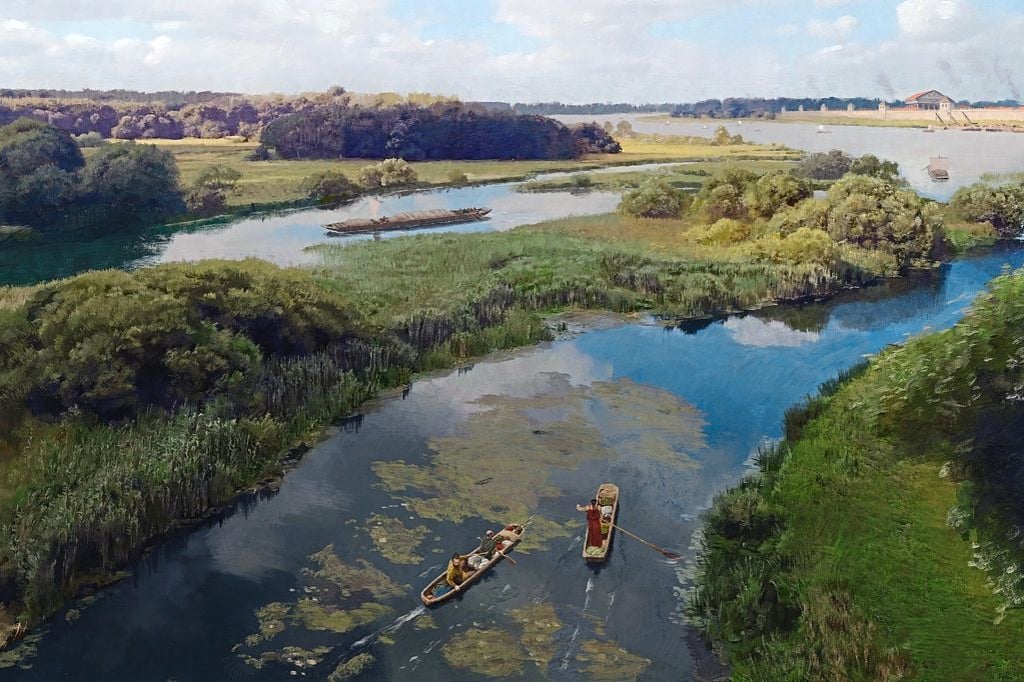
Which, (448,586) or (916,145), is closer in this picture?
(448,586)

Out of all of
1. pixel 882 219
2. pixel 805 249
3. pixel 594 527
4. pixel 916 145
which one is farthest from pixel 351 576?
pixel 916 145

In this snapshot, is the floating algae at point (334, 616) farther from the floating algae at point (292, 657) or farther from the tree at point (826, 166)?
the tree at point (826, 166)

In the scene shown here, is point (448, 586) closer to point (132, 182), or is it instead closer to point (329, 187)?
point (132, 182)

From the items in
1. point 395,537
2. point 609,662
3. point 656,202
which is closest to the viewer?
point 609,662

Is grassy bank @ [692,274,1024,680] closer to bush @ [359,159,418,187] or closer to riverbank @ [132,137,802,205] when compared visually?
riverbank @ [132,137,802,205]

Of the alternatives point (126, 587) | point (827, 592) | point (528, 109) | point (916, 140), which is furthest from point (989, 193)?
point (126, 587)

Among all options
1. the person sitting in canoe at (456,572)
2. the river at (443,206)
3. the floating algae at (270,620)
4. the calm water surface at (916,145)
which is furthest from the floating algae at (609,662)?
the calm water surface at (916,145)

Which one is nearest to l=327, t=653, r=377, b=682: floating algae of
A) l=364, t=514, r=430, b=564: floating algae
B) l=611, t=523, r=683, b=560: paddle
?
l=364, t=514, r=430, b=564: floating algae

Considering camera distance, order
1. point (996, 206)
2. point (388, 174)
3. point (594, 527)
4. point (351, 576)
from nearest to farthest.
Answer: point (351, 576) → point (594, 527) → point (996, 206) → point (388, 174)
